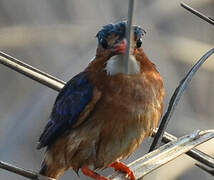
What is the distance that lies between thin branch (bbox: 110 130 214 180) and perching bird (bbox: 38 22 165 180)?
422 millimetres

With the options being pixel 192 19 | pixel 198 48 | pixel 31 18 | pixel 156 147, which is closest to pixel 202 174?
pixel 198 48

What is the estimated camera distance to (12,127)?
337cm

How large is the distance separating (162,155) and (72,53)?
183 centimetres

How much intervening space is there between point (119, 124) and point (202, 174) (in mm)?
1427

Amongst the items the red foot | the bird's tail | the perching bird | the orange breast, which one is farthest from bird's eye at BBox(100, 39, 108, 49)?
the bird's tail

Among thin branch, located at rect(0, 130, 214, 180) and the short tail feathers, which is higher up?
the short tail feathers

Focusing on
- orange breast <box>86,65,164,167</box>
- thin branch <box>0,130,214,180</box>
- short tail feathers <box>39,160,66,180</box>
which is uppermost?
orange breast <box>86,65,164,167</box>

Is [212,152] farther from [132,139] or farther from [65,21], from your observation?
[65,21]

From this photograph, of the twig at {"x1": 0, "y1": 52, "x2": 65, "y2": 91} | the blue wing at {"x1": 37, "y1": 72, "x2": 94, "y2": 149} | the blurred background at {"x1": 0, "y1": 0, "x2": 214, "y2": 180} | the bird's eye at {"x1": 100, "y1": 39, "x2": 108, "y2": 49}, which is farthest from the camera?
the blurred background at {"x1": 0, "y1": 0, "x2": 214, "y2": 180}

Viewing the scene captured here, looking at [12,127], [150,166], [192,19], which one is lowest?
[150,166]

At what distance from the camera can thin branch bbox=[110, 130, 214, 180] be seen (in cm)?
182

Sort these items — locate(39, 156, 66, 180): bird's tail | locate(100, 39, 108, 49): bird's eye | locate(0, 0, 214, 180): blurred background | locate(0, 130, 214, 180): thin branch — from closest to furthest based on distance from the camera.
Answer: locate(0, 130, 214, 180): thin branch < locate(100, 39, 108, 49): bird's eye < locate(39, 156, 66, 180): bird's tail < locate(0, 0, 214, 180): blurred background

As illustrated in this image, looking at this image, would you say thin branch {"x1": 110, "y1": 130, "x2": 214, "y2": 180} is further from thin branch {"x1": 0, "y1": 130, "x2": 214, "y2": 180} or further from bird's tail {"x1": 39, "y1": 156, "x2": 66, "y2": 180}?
bird's tail {"x1": 39, "y1": 156, "x2": 66, "y2": 180}

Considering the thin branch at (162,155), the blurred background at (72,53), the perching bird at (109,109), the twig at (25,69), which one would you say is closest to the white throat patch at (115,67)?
the perching bird at (109,109)
